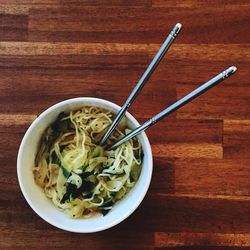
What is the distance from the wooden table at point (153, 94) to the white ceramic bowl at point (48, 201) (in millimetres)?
94

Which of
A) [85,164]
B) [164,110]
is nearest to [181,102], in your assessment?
[164,110]

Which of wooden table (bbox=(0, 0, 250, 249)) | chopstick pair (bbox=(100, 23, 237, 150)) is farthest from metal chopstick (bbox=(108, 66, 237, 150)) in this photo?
wooden table (bbox=(0, 0, 250, 249))

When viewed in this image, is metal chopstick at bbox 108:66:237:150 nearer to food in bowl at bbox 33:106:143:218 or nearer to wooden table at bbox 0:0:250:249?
food in bowl at bbox 33:106:143:218

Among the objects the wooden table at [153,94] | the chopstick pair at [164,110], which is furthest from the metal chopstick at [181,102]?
the wooden table at [153,94]

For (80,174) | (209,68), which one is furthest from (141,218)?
(209,68)

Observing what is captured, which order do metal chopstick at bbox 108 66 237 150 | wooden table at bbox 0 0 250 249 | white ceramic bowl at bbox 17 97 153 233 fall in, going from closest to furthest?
1. metal chopstick at bbox 108 66 237 150
2. white ceramic bowl at bbox 17 97 153 233
3. wooden table at bbox 0 0 250 249

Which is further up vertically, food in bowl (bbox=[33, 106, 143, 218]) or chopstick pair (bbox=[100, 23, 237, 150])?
chopstick pair (bbox=[100, 23, 237, 150])

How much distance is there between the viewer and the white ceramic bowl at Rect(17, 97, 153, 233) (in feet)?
2.41

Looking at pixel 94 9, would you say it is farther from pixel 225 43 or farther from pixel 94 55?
pixel 225 43

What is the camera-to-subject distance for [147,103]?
0.86m

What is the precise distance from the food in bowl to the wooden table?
93 mm

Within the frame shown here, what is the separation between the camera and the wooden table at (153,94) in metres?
0.85

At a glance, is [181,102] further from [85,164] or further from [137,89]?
[85,164]

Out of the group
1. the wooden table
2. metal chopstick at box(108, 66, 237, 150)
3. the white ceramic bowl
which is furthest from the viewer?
the wooden table
